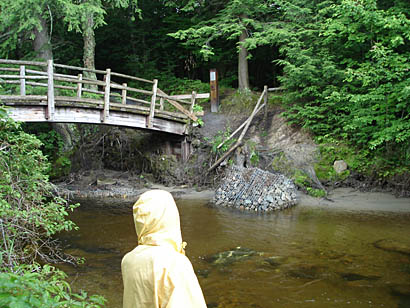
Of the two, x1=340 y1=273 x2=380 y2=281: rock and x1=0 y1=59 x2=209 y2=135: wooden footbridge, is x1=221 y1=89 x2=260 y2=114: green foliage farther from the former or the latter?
x1=340 y1=273 x2=380 y2=281: rock

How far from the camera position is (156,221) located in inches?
84.7

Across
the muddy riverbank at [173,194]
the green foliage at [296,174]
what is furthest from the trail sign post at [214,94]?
the green foliage at [296,174]

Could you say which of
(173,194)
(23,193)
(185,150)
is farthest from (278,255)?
(185,150)

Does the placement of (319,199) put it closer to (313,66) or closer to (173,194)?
(313,66)

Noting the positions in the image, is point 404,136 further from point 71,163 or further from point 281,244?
point 71,163

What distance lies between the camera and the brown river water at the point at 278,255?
6379 millimetres

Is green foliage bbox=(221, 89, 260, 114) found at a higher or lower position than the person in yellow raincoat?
higher

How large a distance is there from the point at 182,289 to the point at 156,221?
15.3 inches

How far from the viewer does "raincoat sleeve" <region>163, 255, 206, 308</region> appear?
198 centimetres

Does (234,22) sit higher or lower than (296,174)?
higher

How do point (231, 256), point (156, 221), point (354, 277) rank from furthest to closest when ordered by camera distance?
point (231, 256), point (354, 277), point (156, 221)

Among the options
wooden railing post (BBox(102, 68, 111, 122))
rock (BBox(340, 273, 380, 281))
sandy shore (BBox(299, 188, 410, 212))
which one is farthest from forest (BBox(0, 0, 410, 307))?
rock (BBox(340, 273, 380, 281))

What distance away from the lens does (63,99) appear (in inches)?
464

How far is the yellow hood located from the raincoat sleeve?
6.1 inches
